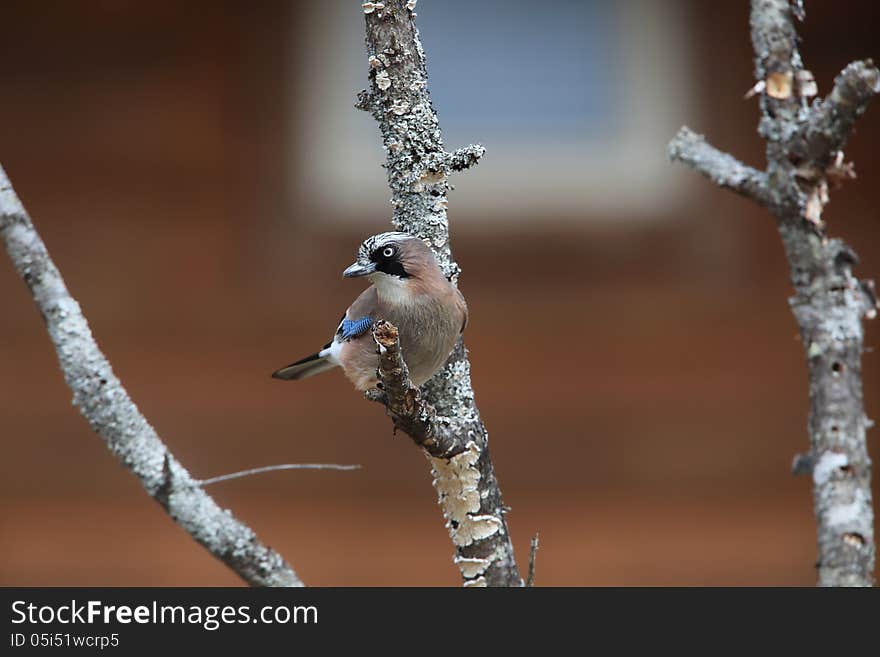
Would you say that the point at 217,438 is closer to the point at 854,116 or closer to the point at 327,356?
the point at 327,356

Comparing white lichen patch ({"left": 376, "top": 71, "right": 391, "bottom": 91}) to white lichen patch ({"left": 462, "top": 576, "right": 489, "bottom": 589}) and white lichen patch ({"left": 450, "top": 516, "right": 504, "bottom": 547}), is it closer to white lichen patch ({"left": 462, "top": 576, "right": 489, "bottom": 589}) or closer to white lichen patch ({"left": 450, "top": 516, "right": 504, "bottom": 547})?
white lichen patch ({"left": 450, "top": 516, "right": 504, "bottom": 547})

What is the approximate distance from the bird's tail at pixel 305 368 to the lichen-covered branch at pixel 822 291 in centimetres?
112

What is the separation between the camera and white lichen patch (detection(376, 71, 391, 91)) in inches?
80.0

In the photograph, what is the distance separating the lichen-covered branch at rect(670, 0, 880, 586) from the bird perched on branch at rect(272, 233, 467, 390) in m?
0.62

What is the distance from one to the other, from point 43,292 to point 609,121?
3.65 metres

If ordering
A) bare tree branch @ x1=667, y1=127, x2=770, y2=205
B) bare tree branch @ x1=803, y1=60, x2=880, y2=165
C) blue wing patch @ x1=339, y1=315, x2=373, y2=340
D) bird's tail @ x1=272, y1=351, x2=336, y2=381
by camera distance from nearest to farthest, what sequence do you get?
bare tree branch @ x1=803, y1=60, x2=880, y2=165, bare tree branch @ x1=667, y1=127, x2=770, y2=205, blue wing patch @ x1=339, y1=315, x2=373, y2=340, bird's tail @ x1=272, y1=351, x2=336, y2=381

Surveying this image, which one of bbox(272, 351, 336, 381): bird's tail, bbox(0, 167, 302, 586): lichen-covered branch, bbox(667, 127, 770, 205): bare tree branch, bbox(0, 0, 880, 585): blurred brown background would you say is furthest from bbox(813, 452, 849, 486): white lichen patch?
bbox(0, 0, 880, 585): blurred brown background

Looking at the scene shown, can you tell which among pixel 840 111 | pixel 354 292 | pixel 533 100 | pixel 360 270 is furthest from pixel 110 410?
pixel 533 100

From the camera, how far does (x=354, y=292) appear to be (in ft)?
16.3

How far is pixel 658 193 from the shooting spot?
5.07 meters

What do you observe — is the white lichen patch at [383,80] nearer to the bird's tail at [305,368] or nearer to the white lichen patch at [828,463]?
the bird's tail at [305,368]

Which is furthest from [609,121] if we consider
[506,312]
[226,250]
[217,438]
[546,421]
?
[217,438]

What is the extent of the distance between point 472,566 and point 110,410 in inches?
27.4

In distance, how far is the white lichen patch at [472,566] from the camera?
2.03 meters
